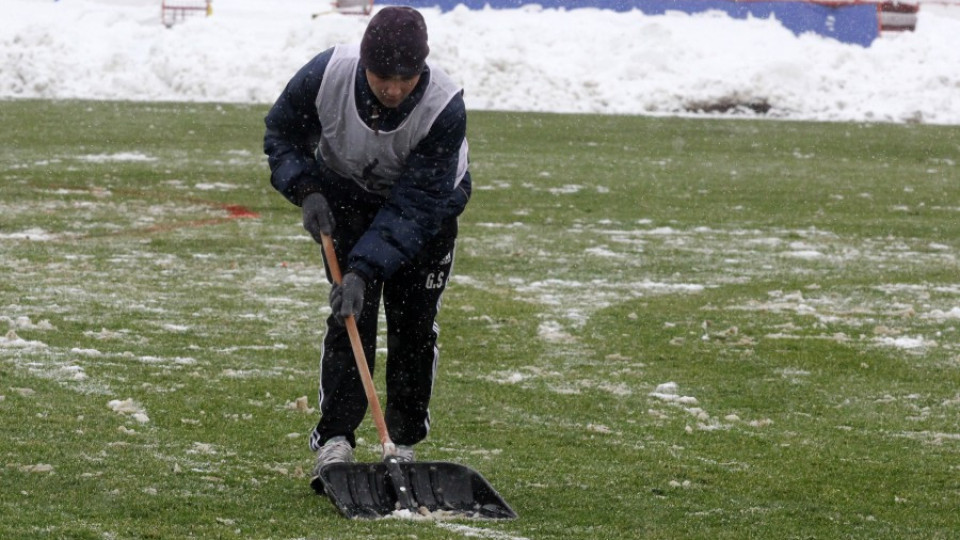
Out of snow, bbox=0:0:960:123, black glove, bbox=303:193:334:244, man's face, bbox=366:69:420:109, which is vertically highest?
man's face, bbox=366:69:420:109

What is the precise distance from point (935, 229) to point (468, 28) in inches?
513

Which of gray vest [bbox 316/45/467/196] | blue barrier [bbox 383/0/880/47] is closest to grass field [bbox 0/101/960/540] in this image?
gray vest [bbox 316/45/467/196]

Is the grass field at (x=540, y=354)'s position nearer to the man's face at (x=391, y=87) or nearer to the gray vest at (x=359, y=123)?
the gray vest at (x=359, y=123)

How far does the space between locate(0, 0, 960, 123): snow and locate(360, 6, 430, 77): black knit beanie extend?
59.6 feet

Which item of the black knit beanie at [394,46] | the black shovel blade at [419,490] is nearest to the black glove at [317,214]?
the black knit beanie at [394,46]

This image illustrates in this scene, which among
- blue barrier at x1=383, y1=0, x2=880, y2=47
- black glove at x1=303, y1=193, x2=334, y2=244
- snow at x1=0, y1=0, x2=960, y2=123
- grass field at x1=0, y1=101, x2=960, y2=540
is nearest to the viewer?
grass field at x1=0, y1=101, x2=960, y2=540

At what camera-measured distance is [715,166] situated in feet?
58.6

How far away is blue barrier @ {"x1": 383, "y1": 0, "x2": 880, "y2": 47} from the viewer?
87.4 feet

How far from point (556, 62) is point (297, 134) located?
19.8 metres

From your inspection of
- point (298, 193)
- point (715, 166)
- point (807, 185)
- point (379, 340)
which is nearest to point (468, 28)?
point (715, 166)

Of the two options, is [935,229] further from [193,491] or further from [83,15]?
[83,15]

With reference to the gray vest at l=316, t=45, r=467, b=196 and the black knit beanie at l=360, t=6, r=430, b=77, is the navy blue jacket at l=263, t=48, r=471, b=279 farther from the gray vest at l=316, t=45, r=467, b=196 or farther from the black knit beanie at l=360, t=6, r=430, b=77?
the black knit beanie at l=360, t=6, r=430, b=77

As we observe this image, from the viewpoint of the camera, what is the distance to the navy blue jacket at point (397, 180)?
5281 millimetres

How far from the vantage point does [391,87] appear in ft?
16.8
